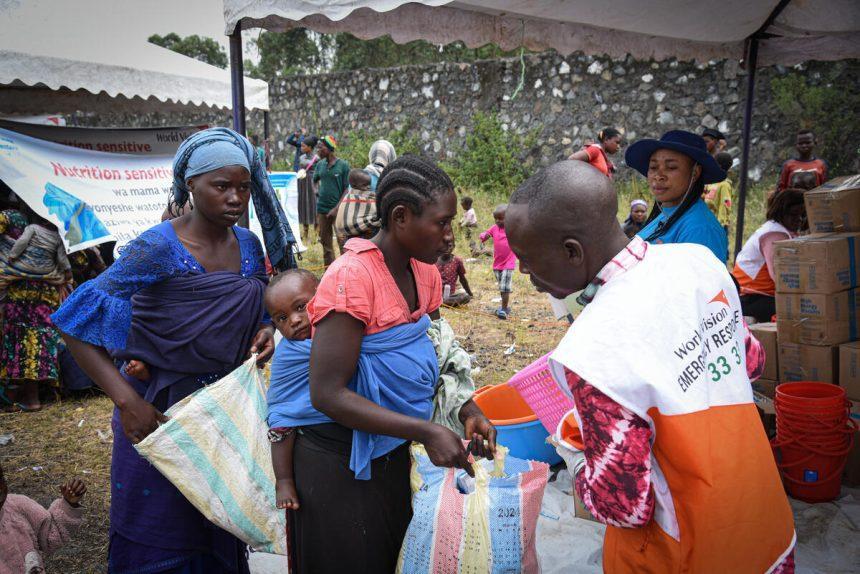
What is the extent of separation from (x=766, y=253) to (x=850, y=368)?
1213 millimetres

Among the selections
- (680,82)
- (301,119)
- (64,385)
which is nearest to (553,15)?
(64,385)

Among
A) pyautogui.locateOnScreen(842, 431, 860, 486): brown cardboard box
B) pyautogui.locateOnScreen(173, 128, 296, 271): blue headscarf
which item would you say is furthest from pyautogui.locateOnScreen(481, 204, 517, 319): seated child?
pyautogui.locateOnScreen(173, 128, 296, 271): blue headscarf

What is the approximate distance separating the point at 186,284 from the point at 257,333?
32 centimetres

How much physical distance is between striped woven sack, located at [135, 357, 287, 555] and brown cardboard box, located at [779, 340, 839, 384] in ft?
11.4

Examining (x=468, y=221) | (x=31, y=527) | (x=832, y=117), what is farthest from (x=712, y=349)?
(x=832, y=117)

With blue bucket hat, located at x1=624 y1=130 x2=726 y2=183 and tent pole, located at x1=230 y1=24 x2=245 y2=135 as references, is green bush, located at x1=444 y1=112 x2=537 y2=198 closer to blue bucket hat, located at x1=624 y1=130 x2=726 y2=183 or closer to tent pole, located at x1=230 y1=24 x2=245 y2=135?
blue bucket hat, located at x1=624 y1=130 x2=726 y2=183

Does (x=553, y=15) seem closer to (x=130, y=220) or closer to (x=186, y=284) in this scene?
(x=186, y=284)

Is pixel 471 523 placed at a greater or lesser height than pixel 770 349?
greater

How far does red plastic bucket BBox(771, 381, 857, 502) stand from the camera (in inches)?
136

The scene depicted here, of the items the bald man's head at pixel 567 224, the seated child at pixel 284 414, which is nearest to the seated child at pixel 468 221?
the seated child at pixel 284 414

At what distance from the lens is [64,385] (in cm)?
579

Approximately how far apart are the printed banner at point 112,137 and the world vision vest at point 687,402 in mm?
6779

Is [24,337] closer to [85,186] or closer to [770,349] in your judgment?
[85,186]

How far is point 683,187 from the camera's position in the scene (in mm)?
3436
